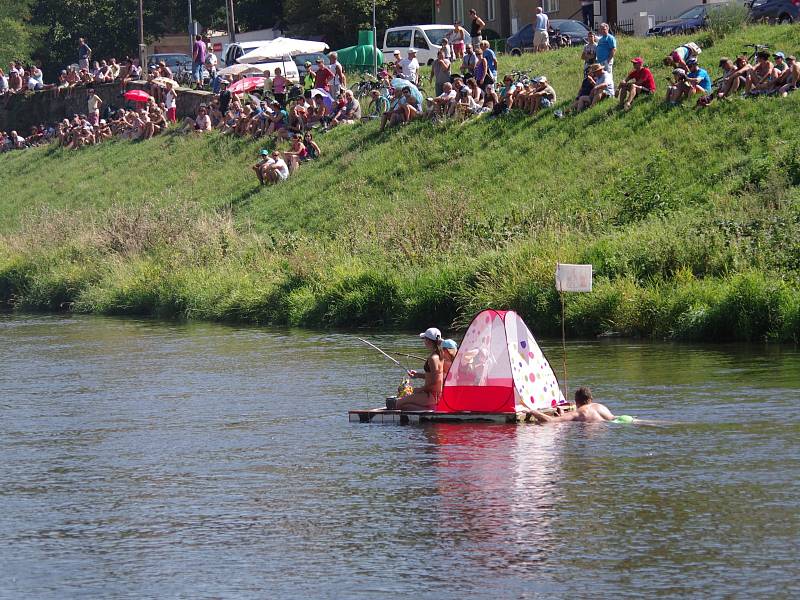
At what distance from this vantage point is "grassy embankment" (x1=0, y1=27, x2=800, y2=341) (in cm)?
2650

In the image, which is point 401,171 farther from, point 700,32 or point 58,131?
point 58,131

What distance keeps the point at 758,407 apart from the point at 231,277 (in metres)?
18.8

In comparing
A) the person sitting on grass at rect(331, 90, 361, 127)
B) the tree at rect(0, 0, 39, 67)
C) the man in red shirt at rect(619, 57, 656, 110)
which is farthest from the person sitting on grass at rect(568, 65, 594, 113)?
the tree at rect(0, 0, 39, 67)

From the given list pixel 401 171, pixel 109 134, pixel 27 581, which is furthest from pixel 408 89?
pixel 27 581

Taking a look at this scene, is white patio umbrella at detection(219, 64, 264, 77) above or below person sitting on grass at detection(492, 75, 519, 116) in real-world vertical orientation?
above

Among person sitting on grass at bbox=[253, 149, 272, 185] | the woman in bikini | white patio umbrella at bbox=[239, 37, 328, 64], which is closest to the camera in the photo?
the woman in bikini

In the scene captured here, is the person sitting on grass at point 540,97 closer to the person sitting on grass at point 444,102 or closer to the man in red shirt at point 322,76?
the person sitting on grass at point 444,102

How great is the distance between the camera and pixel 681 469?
15.3 meters

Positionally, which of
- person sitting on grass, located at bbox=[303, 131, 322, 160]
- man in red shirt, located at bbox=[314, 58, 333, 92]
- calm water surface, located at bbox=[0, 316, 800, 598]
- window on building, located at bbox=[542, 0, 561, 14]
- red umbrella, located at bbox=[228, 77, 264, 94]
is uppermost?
window on building, located at bbox=[542, 0, 561, 14]

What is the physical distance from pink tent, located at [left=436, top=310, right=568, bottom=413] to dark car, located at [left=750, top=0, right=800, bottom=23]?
25.9m

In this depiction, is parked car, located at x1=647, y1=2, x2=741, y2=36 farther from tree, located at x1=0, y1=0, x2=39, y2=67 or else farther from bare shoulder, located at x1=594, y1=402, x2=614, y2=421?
tree, located at x1=0, y1=0, x2=39, y2=67

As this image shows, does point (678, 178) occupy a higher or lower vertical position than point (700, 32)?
lower

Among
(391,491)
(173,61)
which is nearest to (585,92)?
(391,491)

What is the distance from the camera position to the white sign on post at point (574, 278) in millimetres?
19422
